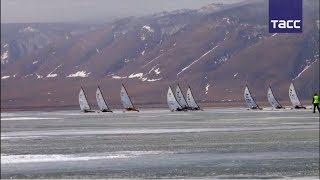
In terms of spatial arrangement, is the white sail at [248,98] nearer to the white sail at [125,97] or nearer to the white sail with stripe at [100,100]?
the white sail at [125,97]

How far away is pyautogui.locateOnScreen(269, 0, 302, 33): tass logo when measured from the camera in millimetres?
13109

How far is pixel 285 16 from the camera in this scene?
13.3 metres

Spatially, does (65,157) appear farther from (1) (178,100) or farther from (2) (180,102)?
(1) (178,100)

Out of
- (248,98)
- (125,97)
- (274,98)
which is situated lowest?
(274,98)

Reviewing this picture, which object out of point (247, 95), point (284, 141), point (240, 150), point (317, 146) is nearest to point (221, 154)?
point (240, 150)

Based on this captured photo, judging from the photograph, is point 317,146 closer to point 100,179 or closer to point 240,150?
point 240,150

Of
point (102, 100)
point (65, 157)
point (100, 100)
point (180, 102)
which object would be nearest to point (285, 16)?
point (65, 157)

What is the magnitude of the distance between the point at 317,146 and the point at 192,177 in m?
18.5

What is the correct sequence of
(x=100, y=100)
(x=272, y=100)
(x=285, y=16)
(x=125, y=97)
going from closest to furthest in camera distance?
(x=285, y=16)
(x=125, y=97)
(x=100, y=100)
(x=272, y=100)

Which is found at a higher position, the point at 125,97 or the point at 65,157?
the point at 65,157

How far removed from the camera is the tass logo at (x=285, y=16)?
13.1 metres

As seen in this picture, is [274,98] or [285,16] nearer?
[285,16]

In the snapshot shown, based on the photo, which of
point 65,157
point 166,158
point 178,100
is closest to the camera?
point 166,158

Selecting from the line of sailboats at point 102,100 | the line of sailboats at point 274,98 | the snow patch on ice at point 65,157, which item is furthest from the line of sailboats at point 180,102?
the snow patch on ice at point 65,157
